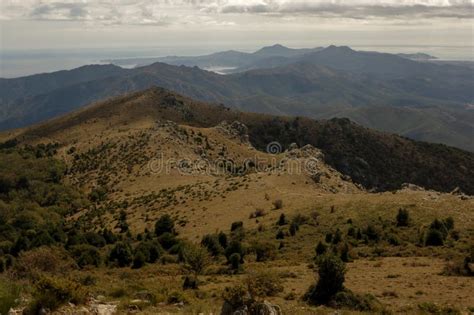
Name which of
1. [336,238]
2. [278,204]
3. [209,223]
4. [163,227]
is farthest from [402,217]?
[163,227]

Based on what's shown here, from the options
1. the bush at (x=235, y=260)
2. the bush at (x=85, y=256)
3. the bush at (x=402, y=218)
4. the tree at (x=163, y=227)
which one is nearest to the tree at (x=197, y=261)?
the bush at (x=235, y=260)

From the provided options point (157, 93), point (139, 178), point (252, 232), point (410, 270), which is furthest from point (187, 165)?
point (157, 93)

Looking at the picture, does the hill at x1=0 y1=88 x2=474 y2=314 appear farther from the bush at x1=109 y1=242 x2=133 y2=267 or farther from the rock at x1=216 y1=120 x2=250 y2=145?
the rock at x1=216 y1=120 x2=250 y2=145

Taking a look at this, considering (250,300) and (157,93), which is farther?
(157,93)

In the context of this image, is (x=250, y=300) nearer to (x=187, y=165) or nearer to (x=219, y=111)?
(x=187, y=165)

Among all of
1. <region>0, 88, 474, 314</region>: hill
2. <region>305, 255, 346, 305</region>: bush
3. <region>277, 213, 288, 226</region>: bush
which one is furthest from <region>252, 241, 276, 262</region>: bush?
<region>305, 255, 346, 305</region>: bush

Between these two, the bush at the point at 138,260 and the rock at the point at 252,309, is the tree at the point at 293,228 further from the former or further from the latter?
the rock at the point at 252,309
